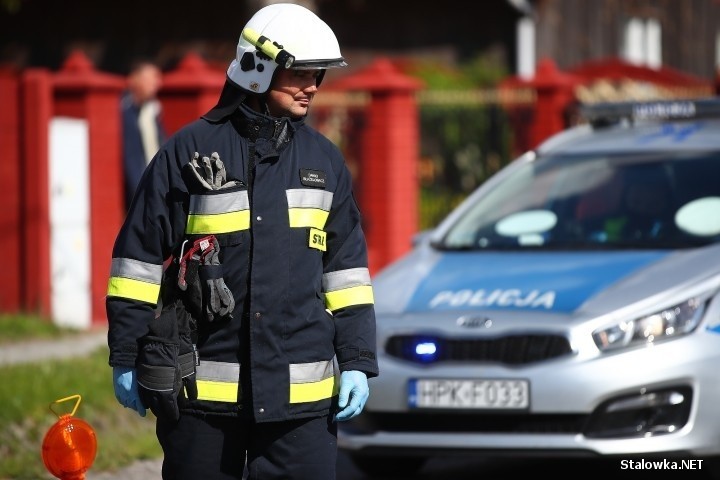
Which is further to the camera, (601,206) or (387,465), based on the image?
(601,206)

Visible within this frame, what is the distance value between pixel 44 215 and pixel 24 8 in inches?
531

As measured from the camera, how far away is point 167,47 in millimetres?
24422

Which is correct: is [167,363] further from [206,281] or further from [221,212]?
[221,212]

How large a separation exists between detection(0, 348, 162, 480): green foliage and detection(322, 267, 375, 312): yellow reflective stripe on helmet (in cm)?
297

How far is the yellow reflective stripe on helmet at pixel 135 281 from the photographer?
4293mm

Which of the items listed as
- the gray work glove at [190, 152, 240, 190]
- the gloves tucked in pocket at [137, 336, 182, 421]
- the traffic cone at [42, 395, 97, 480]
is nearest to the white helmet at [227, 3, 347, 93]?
the gray work glove at [190, 152, 240, 190]

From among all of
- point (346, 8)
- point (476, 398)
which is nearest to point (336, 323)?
point (476, 398)

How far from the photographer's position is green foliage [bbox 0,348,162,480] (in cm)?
743

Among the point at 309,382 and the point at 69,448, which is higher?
the point at 309,382

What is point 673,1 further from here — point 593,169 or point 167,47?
point 593,169

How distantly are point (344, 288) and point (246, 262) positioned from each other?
0.32 metres

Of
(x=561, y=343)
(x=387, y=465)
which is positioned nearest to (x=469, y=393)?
(x=561, y=343)

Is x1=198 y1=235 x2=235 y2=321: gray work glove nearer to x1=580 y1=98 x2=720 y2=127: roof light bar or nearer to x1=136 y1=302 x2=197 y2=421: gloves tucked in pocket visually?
x1=136 y1=302 x2=197 y2=421: gloves tucked in pocket

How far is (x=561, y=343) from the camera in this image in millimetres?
6438
